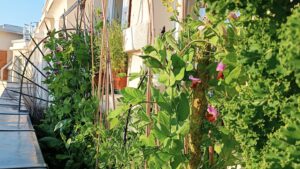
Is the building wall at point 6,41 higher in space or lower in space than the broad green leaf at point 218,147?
higher

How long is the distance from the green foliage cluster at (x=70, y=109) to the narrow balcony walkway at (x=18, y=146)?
0.80 feet

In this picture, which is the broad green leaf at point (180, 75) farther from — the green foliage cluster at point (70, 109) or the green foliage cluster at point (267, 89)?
the green foliage cluster at point (70, 109)

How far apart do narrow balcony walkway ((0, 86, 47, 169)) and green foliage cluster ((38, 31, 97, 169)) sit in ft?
0.80

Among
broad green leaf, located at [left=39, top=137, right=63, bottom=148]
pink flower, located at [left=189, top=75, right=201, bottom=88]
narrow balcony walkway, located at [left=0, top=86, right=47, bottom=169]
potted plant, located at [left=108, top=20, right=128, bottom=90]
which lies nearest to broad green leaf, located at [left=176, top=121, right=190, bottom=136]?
pink flower, located at [left=189, top=75, right=201, bottom=88]

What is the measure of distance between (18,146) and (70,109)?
2.54 feet

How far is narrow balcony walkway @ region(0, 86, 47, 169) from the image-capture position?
76.9 inches

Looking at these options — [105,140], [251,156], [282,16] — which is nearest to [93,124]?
[105,140]

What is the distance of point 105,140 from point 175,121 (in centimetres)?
109

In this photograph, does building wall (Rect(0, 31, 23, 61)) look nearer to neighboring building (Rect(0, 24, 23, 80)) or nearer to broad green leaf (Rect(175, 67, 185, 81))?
neighboring building (Rect(0, 24, 23, 80))

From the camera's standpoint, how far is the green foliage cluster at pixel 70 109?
104 inches

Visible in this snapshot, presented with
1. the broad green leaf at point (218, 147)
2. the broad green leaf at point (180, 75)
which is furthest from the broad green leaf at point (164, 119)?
the broad green leaf at point (218, 147)

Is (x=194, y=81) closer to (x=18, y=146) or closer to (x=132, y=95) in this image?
(x=132, y=95)

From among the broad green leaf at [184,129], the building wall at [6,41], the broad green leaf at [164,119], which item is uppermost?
the building wall at [6,41]

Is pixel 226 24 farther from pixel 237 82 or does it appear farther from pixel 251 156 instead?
pixel 251 156
